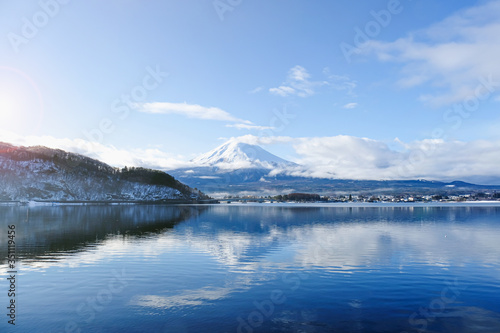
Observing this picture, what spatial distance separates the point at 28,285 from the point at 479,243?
218 feet

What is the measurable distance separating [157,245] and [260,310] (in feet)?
115

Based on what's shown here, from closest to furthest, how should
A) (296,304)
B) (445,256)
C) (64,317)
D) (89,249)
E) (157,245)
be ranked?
(64,317) → (296,304) → (445,256) → (89,249) → (157,245)

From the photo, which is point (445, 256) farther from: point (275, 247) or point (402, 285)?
point (275, 247)

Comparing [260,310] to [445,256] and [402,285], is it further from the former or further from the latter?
[445,256]

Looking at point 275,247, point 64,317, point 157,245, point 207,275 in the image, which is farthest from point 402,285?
point 157,245

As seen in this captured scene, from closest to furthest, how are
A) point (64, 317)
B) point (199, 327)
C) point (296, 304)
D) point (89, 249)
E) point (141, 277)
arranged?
point (199, 327) → point (64, 317) → point (296, 304) → point (141, 277) → point (89, 249)

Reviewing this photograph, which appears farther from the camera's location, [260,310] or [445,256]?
[445,256]

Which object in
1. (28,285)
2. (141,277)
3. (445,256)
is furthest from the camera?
(445,256)

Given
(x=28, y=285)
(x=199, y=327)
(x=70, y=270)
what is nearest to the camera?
(x=199, y=327)

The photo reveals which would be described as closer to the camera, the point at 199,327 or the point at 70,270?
the point at 199,327

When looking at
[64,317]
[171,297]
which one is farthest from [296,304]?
[64,317]

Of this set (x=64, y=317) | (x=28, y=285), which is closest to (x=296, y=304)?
(x=64, y=317)

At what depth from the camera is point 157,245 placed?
2201 inches

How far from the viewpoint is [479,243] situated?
190ft
